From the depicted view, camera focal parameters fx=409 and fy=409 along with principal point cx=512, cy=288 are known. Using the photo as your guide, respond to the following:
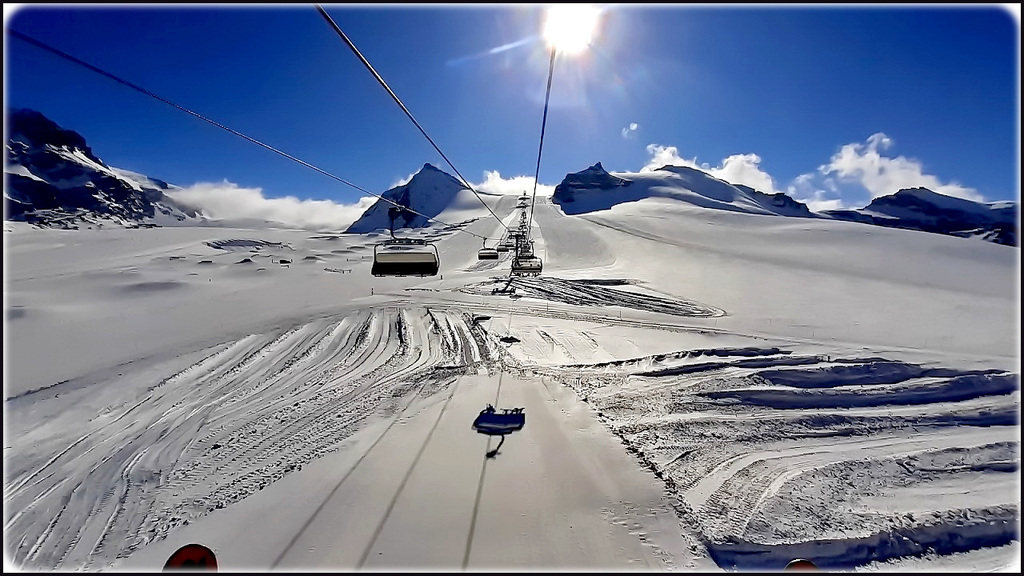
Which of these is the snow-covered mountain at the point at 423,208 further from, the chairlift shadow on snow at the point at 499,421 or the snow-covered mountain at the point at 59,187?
the chairlift shadow on snow at the point at 499,421

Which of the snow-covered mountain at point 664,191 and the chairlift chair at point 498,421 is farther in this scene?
the snow-covered mountain at point 664,191

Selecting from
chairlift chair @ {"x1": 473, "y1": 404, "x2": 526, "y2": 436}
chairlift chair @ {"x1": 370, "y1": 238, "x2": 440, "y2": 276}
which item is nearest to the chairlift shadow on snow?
chairlift chair @ {"x1": 473, "y1": 404, "x2": 526, "y2": 436}

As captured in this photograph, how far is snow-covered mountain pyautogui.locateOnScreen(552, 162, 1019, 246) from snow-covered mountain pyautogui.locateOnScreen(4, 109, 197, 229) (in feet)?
500

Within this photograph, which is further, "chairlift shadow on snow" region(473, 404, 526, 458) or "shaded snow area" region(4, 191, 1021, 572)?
"chairlift shadow on snow" region(473, 404, 526, 458)

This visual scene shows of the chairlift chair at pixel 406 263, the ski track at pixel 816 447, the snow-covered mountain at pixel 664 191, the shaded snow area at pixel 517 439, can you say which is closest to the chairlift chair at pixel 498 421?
the shaded snow area at pixel 517 439

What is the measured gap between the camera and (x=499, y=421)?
31.0ft

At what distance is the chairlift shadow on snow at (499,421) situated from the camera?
29.4 ft

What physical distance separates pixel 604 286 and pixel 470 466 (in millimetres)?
25227

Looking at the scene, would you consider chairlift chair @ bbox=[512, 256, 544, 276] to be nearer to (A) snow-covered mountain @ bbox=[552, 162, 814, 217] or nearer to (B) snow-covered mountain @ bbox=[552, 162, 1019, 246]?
(B) snow-covered mountain @ bbox=[552, 162, 1019, 246]

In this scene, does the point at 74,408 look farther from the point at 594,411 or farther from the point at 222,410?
the point at 594,411

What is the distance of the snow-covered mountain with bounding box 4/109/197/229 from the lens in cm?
14575

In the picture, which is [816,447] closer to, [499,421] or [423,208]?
[499,421]

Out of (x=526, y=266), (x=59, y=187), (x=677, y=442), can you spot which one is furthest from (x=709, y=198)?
(x=59, y=187)

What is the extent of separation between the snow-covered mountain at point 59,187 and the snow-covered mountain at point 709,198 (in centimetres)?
15247
